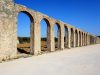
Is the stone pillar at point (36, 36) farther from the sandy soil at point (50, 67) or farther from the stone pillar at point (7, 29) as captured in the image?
the sandy soil at point (50, 67)

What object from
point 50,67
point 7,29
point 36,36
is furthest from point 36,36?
point 50,67

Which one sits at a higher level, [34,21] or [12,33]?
[34,21]

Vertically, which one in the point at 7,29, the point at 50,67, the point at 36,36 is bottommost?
the point at 50,67

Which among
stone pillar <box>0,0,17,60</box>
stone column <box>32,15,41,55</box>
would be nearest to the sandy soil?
stone pillar <box>0,0,17,60</box>

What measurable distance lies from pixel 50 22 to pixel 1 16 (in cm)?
820

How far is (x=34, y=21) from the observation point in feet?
49.4

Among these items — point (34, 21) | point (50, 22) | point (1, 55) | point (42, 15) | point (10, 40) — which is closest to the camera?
point (1, 55)

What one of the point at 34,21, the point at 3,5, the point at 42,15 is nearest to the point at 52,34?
the point at 42,15

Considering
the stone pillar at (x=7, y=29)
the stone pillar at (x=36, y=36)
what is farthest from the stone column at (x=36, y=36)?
the stone pillar at (x=7, y=29)

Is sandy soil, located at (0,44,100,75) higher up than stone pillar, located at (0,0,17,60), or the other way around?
stone pillar, located at (0,0,17,60)

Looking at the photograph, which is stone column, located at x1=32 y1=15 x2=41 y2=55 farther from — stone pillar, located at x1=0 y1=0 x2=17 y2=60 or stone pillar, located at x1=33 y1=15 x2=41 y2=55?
stone pillar, located at x1=0 y1=0 x2=17 y2=60

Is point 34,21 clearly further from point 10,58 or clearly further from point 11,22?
point 10,58

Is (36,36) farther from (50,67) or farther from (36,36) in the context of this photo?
(50,67)

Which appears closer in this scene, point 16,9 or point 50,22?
point 16,9
